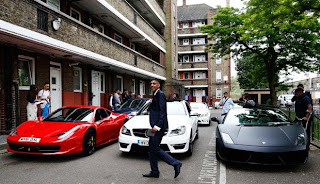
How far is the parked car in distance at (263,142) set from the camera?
4.65m

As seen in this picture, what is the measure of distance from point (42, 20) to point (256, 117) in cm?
787

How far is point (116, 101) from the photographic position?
13.3 meters

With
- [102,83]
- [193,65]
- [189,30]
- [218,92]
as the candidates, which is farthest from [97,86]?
[189,30]

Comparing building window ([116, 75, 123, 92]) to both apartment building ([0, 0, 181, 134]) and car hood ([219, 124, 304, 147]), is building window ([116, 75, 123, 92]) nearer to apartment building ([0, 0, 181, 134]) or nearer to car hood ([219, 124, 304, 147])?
apartment building ([0, 0, 181, 134])

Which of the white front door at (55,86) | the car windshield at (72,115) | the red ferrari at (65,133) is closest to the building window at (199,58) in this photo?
the white front door at (55,86)

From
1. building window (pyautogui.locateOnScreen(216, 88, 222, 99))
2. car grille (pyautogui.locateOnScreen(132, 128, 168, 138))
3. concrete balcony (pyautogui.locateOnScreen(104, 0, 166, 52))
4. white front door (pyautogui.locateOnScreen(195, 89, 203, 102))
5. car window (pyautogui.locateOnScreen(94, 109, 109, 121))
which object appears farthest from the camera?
white front door (pyautogui.locateOnScreen(195, 89, 203, 102))

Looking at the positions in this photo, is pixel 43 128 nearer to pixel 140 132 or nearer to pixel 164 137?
pixel 140 132

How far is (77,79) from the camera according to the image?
13852 mm

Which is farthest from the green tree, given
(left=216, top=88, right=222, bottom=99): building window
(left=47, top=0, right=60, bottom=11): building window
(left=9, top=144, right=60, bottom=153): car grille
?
(left=216, top=88, right=222, bottom=99): building window

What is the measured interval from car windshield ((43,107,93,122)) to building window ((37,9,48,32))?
363cm

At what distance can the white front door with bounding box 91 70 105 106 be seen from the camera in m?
15.5

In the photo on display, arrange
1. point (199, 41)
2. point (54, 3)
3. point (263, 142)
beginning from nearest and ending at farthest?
point (263, 142), point (54, 3), point (199, 41)

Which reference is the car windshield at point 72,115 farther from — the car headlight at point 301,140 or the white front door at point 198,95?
the white front door at point 198,95

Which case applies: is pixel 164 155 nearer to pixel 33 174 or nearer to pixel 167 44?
pixel 33 174
